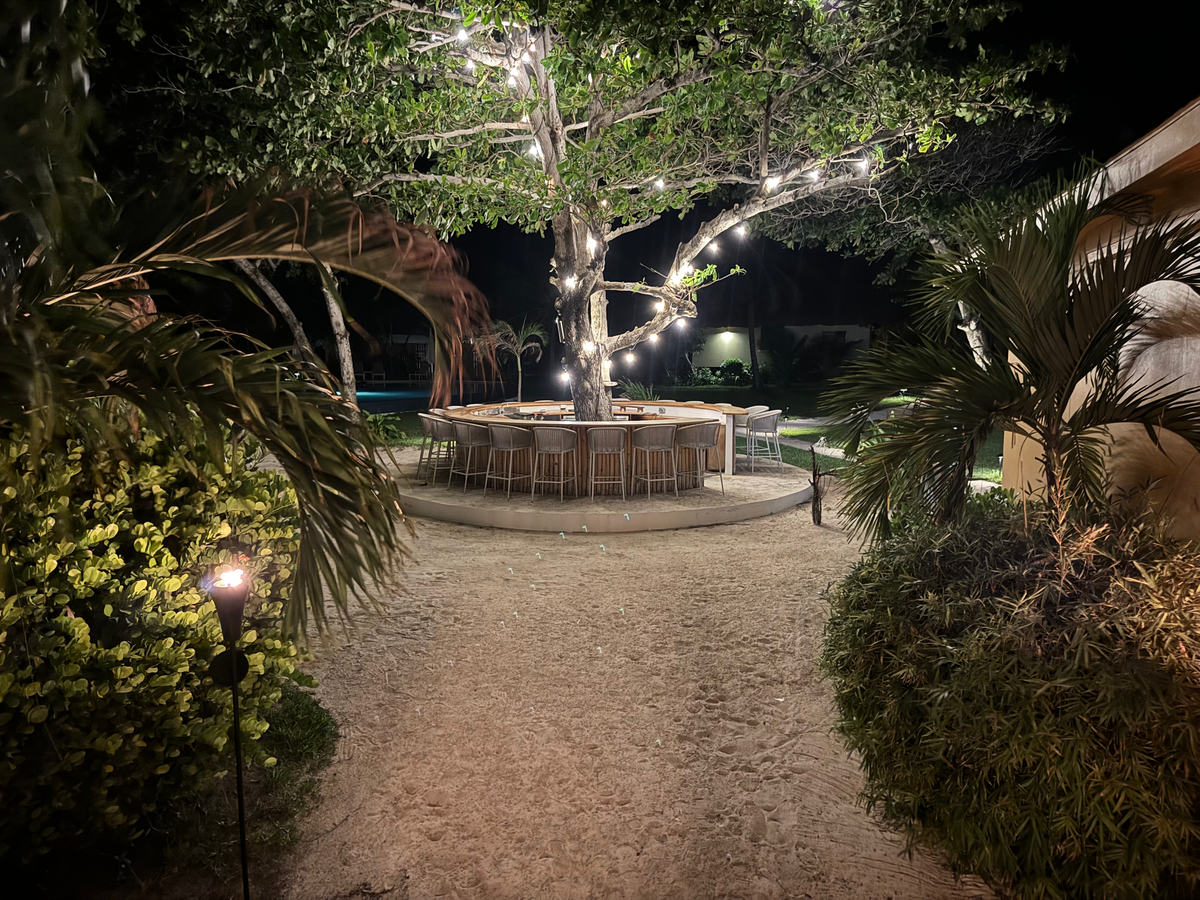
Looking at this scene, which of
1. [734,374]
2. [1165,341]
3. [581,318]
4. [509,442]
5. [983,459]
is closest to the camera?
[1165,341]

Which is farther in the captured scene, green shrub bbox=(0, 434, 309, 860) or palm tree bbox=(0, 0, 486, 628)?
green shrub bbox=(0, 434, 309, 860)

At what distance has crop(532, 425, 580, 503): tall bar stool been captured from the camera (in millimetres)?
7988

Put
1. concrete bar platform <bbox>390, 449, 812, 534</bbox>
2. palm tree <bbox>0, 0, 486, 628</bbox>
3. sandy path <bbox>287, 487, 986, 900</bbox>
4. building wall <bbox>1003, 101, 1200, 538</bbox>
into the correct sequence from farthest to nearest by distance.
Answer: concrete bar platform <bbox>390, 449, 812, 534</bbox> → building wall <bbox>1003, 101, 1200, 538</bbox> → sandy path <bbox>287, 487, 986, 900</bbox> → palm tree <bbox>0, 0, 486, 628</bbox>

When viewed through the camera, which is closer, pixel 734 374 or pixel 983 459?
pixel 983 459

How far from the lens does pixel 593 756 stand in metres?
3.06

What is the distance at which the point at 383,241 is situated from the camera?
2.29 metres

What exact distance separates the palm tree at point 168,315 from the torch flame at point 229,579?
0.24m

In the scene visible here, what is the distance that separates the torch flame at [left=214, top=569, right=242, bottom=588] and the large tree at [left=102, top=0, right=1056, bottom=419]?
4.87m

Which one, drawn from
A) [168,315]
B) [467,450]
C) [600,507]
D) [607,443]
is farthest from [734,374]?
[168,315]

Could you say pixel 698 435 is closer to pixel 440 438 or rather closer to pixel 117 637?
pixel 440 438

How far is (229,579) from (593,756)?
5.79 feet

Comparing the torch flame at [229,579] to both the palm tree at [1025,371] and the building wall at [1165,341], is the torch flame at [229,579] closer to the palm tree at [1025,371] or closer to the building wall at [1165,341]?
the palm tree at [1025,371]

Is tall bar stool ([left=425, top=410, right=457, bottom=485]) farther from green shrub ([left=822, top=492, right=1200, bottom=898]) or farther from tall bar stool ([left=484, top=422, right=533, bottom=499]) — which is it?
green shrub ([left=822, top=492, right=1200, bottom=898])

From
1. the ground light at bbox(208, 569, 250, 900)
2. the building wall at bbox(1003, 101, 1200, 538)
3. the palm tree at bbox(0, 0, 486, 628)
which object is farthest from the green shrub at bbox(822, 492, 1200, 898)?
the ground light at bbox(208, 569, 250, 900)
